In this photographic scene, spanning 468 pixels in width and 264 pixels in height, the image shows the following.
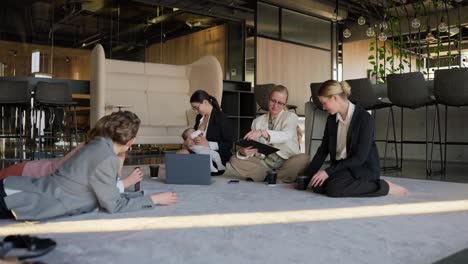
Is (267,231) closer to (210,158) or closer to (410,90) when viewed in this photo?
(210,158)

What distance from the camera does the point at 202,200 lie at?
2477mm

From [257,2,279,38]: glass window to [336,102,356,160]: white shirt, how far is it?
6.10 m

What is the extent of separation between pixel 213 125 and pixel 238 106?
364 cm

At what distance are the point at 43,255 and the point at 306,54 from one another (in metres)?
8.82

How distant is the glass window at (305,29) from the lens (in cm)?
923

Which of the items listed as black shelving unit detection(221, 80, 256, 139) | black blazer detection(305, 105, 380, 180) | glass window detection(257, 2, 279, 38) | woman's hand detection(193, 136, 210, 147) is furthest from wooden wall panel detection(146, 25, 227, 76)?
black blazer detection(305, 105, 380, 180)

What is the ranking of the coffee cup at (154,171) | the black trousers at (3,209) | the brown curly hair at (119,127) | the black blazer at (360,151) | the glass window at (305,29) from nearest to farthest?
the black trousers at (3,209) → the brown curly hair at (119,127) → the black blazer at (360,151) → the coffee cup at (154,171) → the glass window at (305,29)

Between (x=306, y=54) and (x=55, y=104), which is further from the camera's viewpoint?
(x=306, y=54)

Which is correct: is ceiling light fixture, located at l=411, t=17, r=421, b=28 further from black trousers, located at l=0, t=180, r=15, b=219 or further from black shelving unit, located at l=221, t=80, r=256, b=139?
black trousers, located at l=0, t=180, r=15, b=219

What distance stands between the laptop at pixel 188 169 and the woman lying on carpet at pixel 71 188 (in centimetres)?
121

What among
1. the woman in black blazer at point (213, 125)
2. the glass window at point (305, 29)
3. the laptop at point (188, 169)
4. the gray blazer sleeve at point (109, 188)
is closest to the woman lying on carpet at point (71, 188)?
the gray blazer sleeve at point (109, 188)

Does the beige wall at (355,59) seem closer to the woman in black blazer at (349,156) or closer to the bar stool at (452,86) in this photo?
the bar stool at (452,86)

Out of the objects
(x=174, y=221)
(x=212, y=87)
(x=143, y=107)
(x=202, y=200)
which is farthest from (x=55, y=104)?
(x=174, y=221)

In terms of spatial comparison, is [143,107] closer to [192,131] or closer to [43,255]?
[192,131]
